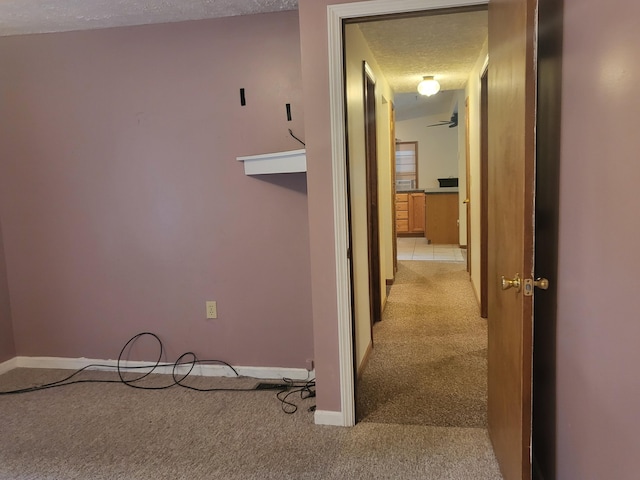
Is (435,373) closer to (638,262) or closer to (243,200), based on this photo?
(243,200)

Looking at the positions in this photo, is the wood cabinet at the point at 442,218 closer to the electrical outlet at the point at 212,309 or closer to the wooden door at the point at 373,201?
the wooden door at the point at 373,201

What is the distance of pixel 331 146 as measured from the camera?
87.6 inches

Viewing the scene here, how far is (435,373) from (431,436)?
741mm

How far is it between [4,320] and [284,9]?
2.78 metres

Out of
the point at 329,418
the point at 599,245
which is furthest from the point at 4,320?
the point at 599,245

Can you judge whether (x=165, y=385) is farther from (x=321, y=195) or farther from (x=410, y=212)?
(x=410, y=212)

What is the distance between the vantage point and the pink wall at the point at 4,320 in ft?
10.7

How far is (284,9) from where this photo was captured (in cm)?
267

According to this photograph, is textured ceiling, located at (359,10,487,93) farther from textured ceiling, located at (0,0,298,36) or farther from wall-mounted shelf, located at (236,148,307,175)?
wall-mounted shelf, located at (236,148,307,175)

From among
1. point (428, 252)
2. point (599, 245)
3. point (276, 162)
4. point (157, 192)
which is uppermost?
point (276, 162)

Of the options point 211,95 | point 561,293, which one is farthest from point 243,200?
point 561,293

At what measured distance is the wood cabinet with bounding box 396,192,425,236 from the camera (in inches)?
355

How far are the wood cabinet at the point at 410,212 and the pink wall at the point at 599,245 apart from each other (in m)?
7.59

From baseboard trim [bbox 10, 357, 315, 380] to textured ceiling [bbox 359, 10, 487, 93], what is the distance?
2245 mm
